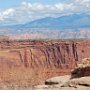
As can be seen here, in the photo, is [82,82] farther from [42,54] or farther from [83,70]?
[42,54]

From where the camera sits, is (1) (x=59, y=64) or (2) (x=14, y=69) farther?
(1) (x=59, y=64)

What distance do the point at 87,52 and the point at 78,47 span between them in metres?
3.05

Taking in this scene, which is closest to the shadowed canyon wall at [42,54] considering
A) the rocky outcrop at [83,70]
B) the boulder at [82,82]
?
the rocky outcrop at [83,70]

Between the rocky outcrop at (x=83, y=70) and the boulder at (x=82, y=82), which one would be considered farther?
the rocky outcrop at (x=83, y=70)

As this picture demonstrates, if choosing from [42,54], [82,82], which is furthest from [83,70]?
[42,54]

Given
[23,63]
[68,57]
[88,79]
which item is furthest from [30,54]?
[88,79]

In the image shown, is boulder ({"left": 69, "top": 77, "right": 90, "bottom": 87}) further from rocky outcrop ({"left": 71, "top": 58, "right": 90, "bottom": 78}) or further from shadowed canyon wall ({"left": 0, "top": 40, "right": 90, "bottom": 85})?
shadowed canyon wall ({"left": 0, "top": 40, "right": 90, "bottom": 85})

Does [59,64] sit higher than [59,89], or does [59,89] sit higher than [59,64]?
[59,89]

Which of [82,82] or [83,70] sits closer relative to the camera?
[82,82]

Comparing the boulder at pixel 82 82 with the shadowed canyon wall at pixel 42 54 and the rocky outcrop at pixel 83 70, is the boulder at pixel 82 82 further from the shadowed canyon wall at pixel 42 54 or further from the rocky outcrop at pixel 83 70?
the shadowed canyon wall at pixel 42 54

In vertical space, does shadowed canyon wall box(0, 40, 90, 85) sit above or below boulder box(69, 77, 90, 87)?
below

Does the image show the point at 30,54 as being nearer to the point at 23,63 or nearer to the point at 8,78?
the point at 23,63

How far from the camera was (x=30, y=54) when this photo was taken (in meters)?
99.6

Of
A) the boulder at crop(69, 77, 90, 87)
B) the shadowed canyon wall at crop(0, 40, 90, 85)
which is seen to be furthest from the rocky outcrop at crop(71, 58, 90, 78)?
the shadowed canyon wall at crop(0, 40, 90, 85)
